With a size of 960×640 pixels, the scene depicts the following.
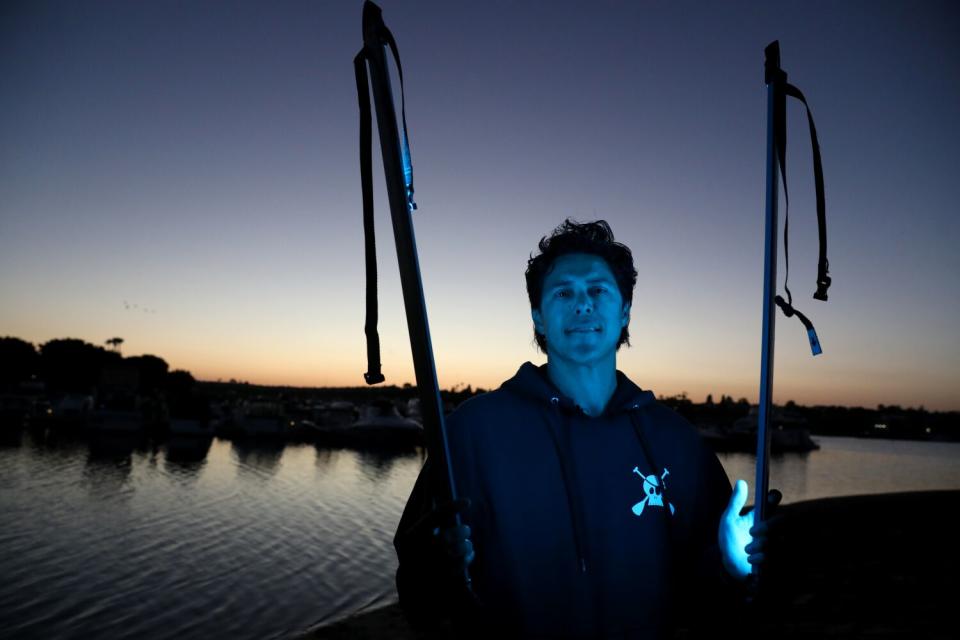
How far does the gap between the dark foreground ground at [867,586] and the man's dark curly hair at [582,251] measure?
169 cm

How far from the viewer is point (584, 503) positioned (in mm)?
2184

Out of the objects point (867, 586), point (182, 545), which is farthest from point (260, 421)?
point (867, 586)

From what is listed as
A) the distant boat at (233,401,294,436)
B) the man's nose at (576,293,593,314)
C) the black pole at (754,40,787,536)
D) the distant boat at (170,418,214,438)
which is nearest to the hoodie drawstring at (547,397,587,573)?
the man's nose at (576,293,593,314)

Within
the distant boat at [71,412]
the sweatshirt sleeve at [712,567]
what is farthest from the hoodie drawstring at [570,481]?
the distant boat at [71,412]

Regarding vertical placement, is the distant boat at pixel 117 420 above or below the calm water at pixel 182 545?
below

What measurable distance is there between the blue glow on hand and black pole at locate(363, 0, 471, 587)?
44.5 inches

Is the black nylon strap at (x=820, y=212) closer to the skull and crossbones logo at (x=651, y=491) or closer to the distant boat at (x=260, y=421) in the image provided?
the skull and crossbones logo at (x=651, y=491)

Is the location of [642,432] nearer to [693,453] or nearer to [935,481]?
[693,453]

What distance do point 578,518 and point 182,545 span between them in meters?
15.9

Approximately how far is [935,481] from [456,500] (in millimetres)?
66225

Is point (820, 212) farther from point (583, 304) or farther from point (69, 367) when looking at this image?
point (69, 367)

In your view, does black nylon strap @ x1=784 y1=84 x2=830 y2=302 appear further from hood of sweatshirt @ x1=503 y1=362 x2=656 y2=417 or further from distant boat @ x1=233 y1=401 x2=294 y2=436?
distant boat @ x1=233 y1=401 x2=294 y2=436

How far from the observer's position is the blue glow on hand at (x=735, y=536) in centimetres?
201

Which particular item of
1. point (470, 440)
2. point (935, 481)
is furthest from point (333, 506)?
point (935, 481)
